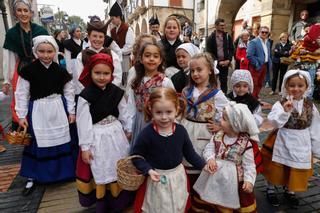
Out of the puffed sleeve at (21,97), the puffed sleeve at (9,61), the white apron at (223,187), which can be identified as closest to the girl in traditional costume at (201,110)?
the white apron at (223,187)

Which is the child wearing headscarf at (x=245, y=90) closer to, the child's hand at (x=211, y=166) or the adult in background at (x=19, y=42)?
the child's hand at (x=211, y=166)

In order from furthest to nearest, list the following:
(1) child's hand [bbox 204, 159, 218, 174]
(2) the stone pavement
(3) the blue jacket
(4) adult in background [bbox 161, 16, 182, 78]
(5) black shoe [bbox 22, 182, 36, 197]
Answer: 1. (3) the blue jacket
2. (4) adult in background [bbox 161, 16, 182, 78]
3. (5) black shoe [bbox 22, 182, 36, 197]
4. (2) the stone pavement
5. (1) child's hand [bbox 204, 159, 218, 174]

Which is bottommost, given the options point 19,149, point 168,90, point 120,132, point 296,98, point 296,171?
point 19,149

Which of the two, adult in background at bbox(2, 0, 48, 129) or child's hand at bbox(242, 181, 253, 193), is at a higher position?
adult in background at bbox(2, 0, 48, 129)

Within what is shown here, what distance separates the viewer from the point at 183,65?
3.17 metres

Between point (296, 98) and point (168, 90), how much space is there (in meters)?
1.44

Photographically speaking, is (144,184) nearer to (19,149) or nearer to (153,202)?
(153,202)

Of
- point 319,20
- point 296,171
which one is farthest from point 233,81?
point 319,20

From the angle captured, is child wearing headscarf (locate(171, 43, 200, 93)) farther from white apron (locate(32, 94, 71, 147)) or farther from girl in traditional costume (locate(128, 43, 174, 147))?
white apron (locate(32, 94, 71, 147))

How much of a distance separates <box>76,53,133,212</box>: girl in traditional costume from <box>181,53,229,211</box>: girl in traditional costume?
666mm

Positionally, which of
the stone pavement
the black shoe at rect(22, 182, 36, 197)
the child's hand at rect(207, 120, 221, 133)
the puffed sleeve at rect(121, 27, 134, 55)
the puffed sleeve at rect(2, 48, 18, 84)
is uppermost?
the puffed sleeve at rect(121, 27, 134, 55)

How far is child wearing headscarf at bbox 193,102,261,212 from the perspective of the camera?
7.09ft

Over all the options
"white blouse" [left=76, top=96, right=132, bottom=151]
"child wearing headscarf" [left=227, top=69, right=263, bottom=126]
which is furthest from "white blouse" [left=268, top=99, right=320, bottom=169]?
"white blouse" [left=76, top=96, right=132, bottom=151]

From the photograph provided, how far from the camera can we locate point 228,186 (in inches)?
85.9
